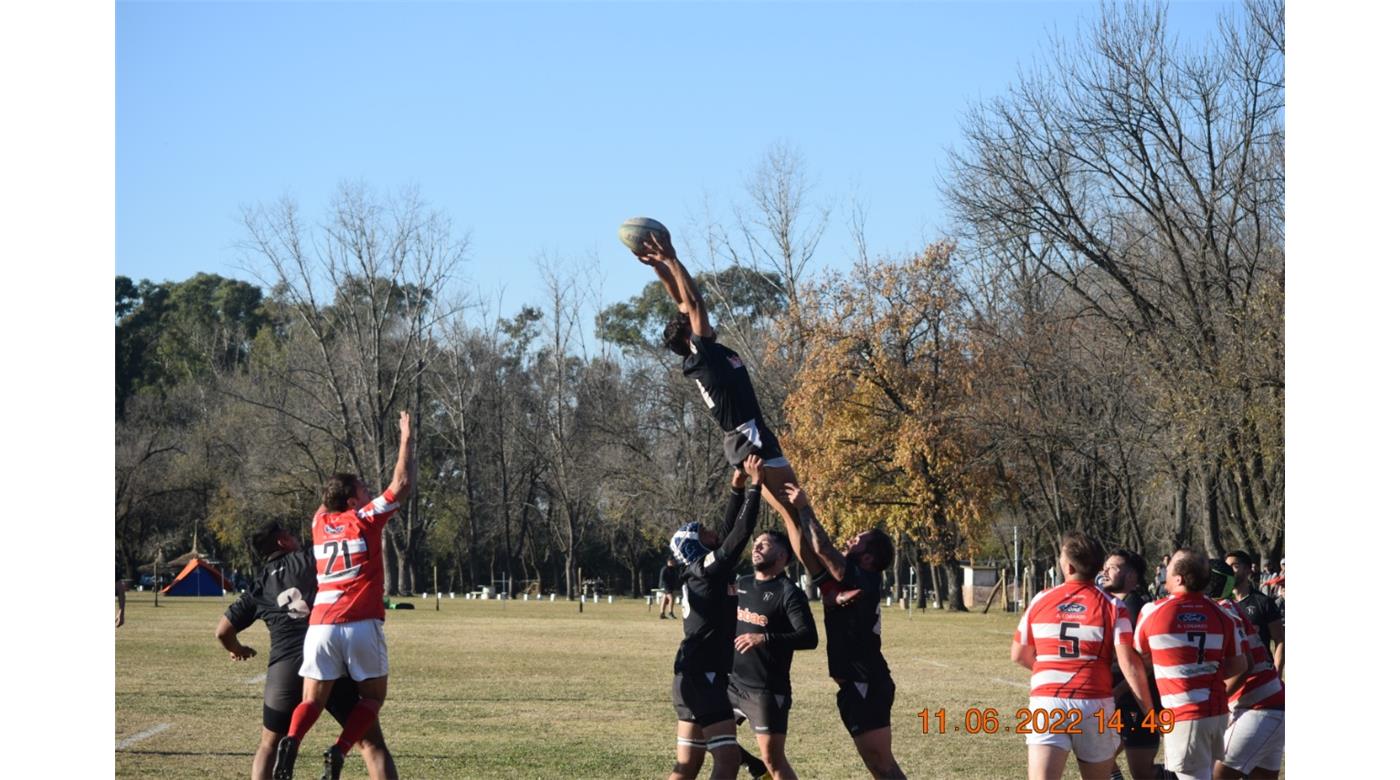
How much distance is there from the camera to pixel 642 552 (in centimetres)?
8206

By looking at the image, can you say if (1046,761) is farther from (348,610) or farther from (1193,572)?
(348,610)

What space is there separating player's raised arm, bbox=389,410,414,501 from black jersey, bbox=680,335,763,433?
1.91m

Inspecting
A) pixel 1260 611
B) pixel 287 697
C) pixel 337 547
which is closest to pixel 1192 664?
pixel 1260 611

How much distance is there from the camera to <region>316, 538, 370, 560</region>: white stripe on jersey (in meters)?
8.98

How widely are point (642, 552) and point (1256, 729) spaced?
2883 inches

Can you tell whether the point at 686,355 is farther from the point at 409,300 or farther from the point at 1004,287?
the point at 409,300

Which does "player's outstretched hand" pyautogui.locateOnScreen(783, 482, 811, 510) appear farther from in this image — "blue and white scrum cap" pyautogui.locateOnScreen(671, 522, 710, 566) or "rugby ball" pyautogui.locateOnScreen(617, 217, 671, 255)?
"rugby ball" pyautogui.locateOnScreen(617, 217, 671, 255)

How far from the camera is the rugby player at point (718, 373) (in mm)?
9578

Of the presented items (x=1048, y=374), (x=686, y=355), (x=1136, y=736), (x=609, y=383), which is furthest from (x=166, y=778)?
(x=609, y=383)

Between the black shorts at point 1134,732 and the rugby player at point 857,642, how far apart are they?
1.78 meters

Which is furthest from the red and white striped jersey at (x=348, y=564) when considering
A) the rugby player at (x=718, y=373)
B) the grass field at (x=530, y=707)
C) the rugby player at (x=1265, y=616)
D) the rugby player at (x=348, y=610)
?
the rugby player at (x=1265, y=616)

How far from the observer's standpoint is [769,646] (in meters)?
9.37

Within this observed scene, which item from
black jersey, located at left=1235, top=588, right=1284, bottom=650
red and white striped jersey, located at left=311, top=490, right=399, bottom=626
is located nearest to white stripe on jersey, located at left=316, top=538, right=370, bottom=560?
red and white striped jersey, located at left=311, top=490, right=399, bottom=626

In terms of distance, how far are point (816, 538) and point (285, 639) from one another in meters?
3.65
